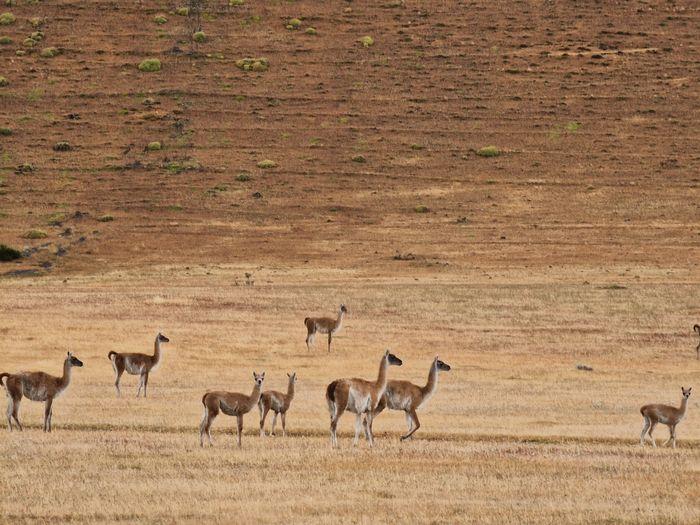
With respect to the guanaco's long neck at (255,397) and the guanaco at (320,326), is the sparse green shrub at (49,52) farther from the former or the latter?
the guanaco's long neck at (255,397)

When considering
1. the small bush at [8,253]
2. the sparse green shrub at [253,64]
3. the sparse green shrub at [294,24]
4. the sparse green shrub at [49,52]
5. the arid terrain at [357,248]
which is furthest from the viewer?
the sparse green shrub at [294,24]

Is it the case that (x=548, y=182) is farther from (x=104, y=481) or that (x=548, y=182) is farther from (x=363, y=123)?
(x=104, y=481)

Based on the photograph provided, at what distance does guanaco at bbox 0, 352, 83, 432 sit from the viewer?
2441cm

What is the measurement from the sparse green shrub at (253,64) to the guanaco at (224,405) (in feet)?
320

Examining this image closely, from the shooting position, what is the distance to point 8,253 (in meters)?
71.9

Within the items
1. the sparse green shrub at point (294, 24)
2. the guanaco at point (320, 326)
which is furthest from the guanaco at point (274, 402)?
the sparse green shrub at point (294, 24)

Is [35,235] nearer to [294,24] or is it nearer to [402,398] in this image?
[294,24]

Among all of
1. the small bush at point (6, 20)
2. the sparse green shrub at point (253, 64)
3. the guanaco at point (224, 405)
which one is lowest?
the guanaco at point (224, 405)

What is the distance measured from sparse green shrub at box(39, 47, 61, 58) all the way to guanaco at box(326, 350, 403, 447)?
10372 centimetres

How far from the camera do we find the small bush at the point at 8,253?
71625 millimetres

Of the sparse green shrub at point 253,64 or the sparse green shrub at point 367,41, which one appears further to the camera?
the sparse green shrub at point 367,41

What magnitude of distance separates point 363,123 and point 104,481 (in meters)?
91.1

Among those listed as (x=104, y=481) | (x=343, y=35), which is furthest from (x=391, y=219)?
(x=104, y=481)

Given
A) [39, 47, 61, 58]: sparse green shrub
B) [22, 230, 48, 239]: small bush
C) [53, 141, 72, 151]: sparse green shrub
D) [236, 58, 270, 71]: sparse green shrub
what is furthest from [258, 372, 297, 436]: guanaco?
[39, 47, 61, 58]: sparse green shrub
